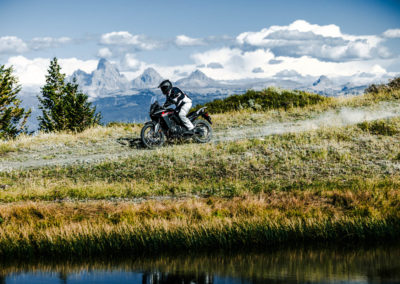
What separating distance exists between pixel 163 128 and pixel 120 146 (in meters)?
2.31

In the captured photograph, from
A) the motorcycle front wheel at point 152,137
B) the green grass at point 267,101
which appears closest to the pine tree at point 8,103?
the green grass at point 267,101

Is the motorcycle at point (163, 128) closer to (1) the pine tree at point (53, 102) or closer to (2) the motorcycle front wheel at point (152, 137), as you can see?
(2) the motorcycle front wheel at point (152, 137)

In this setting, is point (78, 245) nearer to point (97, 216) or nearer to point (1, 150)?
point (97, 216)

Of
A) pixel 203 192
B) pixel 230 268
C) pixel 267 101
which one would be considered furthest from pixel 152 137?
pixel 267 101

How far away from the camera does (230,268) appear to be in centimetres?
798

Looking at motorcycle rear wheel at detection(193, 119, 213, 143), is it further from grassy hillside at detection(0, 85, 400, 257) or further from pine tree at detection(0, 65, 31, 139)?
pine tree at detection(0, 65, 31, 139)

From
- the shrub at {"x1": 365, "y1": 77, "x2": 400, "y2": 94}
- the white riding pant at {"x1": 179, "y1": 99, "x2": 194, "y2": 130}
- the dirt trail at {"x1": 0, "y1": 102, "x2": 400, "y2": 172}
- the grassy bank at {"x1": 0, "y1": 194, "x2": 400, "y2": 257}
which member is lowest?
the grassy bank at {"x1": 0, "y1": 194, "x2": 400, "y2": 257}

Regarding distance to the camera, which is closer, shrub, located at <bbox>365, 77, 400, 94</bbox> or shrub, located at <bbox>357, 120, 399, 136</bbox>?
shrub, located at <bbox>357, 120, 399, 136</bbox>

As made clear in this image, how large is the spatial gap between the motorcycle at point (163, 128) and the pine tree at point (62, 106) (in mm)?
33062

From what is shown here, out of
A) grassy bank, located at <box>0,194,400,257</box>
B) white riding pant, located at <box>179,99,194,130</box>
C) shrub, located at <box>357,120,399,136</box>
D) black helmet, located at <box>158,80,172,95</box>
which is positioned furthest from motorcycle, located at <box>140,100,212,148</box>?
grassy bank, located at <box>0,194,400,257</box>

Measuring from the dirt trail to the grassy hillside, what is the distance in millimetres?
132

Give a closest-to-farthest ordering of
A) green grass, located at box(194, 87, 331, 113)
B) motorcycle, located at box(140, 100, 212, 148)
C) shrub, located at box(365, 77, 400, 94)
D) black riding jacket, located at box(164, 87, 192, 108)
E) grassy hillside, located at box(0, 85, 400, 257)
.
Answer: grassy hillside, located at box(0, 85, 400, 257)
motorcycle, located at box(140, 100, 212, 148)
black riding jacket, located at box(164, 87, 192, 108)
green grass, located at box(194, 87, 331, 113)
shrub, located at box(365, 77, 400, 94)

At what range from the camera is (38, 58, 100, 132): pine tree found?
5212 cm

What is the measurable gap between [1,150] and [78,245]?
12517mm
